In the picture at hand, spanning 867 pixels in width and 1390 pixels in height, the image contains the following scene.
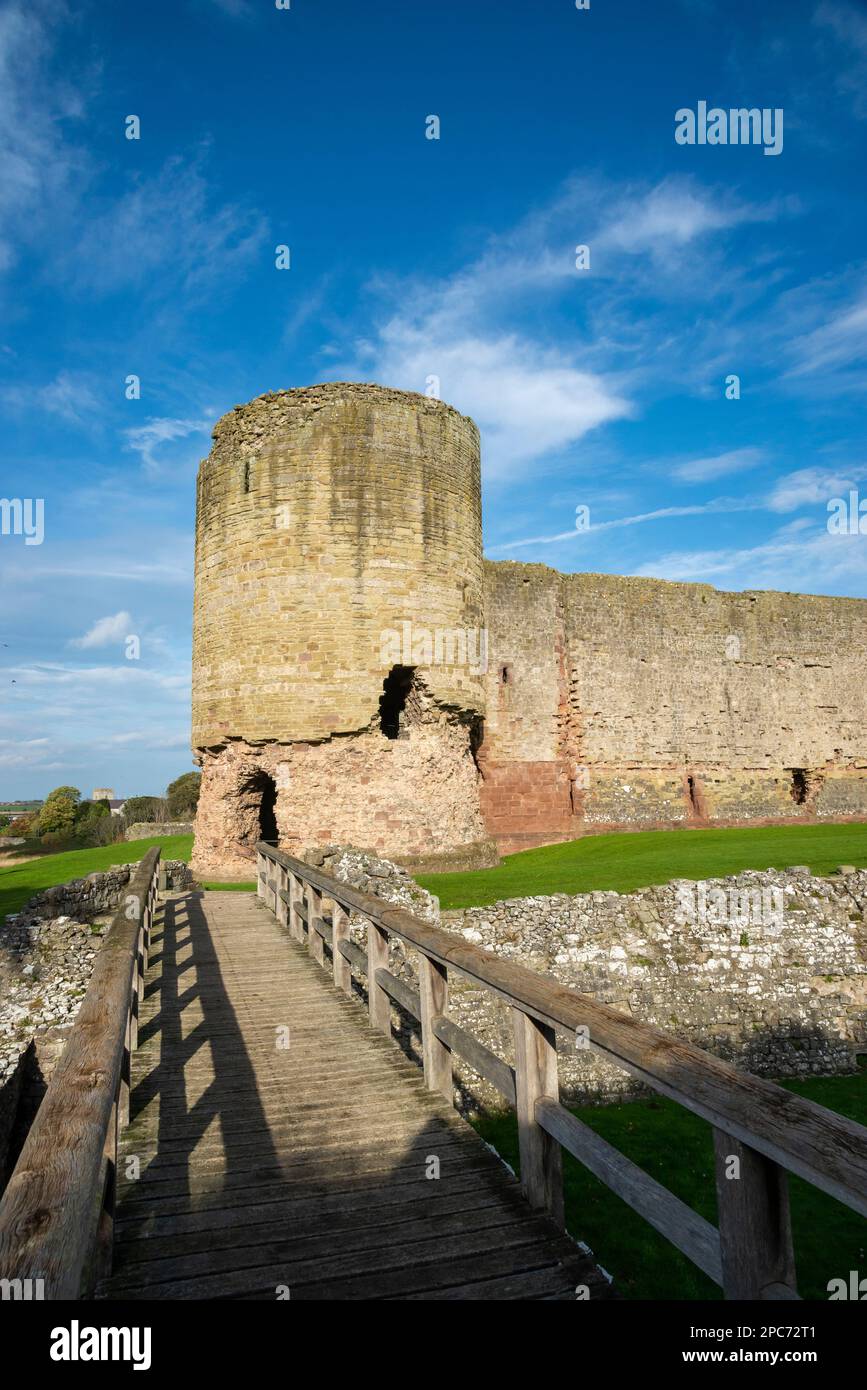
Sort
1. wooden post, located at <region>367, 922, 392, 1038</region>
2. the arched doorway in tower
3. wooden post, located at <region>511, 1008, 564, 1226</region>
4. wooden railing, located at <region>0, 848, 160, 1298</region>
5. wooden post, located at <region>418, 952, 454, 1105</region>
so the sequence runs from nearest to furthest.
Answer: wooden railing, located at <region>0, 848, 160, 1298</region> < wooden post, located at <region>511, 1008, 564, 1226</region> < wooden post, located at <region>418, 952, 454, 1105</region> < wooden post, located at <region>367, 922, 392, 1038</region> < the arched doorway in tower

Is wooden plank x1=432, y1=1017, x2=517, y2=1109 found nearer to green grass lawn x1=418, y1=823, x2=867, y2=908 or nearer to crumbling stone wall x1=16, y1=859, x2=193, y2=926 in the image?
green grass lawn x1=418, y1=823, x2=867, y2=908

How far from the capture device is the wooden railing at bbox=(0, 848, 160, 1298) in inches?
74.5

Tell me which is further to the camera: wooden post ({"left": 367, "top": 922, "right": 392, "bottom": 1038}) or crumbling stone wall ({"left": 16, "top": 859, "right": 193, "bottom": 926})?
crumbling stone wall ({"left": 16, "top": 859, "right": 193, "bottom": 926})

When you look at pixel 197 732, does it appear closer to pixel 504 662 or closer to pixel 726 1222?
pixel 504 662

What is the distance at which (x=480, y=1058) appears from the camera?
4027 mm

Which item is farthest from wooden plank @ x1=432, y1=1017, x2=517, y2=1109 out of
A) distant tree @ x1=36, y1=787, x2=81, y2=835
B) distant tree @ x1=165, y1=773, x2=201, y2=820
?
distant tree @ x1=165, y1=773, x2=201, y2=820

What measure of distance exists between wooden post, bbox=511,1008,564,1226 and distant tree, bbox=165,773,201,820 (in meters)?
53.3

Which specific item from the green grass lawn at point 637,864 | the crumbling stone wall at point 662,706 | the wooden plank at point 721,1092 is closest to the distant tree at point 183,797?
the crumbling stone wall at point 662,706

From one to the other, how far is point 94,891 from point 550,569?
13.7m

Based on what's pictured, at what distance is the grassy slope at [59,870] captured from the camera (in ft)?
46.9

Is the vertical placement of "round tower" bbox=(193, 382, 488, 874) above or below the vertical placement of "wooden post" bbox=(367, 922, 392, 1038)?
above

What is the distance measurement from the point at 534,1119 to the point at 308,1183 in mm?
1121

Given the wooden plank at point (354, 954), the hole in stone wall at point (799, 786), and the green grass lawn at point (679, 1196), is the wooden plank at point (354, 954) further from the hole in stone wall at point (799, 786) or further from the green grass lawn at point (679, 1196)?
the hole in stone wall at point (799, 786)

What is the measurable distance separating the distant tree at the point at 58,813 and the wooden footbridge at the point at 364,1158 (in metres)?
44.5
